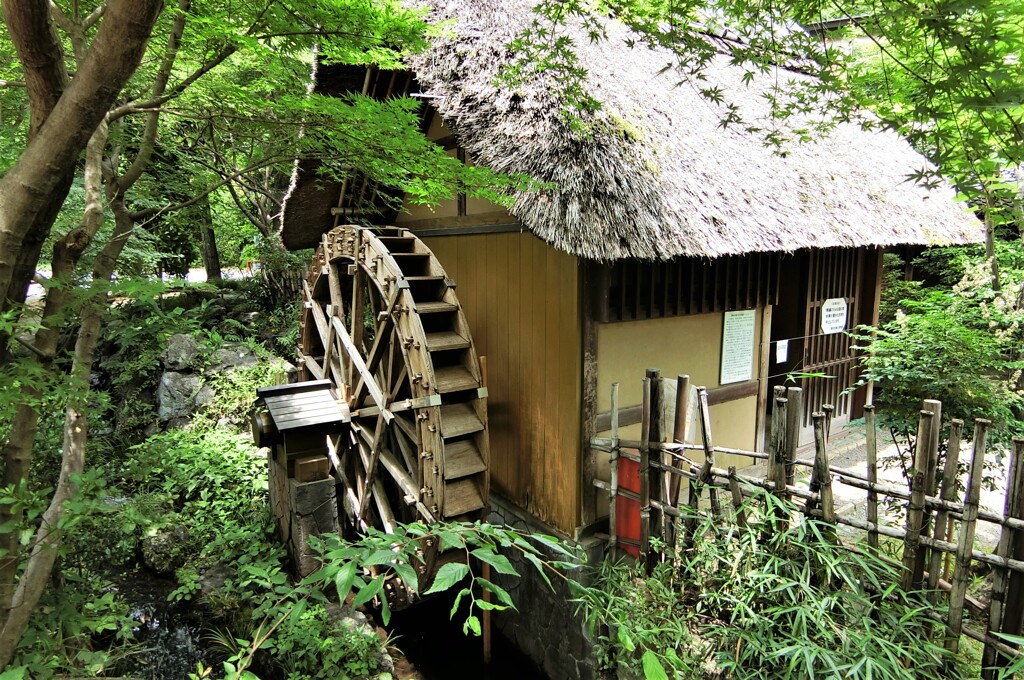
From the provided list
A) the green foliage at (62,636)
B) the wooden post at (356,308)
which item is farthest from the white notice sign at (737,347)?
the green foliage at (62,636)

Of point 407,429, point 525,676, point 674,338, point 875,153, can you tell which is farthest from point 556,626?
point 875,153

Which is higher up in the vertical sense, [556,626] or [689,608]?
[689,608]

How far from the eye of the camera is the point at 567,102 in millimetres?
3785

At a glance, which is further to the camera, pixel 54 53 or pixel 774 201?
pixel 774 201

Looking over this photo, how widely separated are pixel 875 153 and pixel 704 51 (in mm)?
5503

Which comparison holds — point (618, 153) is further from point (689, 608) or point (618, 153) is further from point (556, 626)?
point (556, 626)

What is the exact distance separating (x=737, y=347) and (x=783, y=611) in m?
2.95

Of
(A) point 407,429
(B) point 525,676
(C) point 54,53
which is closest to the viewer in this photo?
(C) point 54,53

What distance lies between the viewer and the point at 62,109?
1.36 m

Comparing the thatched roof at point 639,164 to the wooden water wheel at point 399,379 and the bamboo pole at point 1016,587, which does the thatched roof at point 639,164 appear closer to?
the wooden water wheel at point 399,379

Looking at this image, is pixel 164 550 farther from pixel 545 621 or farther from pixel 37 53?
pixel 37 53

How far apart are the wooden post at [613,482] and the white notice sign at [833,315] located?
370 cm

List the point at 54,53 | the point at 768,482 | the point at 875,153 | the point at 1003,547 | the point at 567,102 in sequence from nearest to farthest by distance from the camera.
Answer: the point at 54,53 < the point at 1003,547 < the point at 768,482 < the point at 567,102 < the point at 875,153

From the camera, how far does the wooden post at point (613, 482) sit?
3.94 metres
